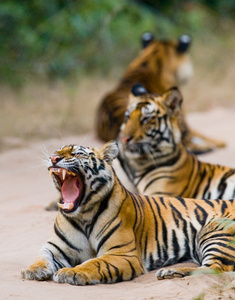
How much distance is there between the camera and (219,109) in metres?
12.4

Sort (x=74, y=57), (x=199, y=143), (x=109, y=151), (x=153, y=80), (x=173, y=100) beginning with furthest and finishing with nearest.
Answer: (x=74, y=57)
(x=153, y=80)
(x=199, y=143)
(x=173, y=100)
(x=109, y=151)

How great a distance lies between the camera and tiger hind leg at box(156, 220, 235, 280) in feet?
14.5

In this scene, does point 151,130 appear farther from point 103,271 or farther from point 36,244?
point 103,271

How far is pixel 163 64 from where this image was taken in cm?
1069

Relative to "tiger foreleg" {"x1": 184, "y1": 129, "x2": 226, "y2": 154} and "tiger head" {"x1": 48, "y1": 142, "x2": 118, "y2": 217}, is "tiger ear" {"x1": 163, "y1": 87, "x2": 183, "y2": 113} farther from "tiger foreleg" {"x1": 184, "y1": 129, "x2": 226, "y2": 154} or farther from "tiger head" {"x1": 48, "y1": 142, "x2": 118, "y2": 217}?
"tiger foreleg" {"x1": 184, "y1": 129, "x2": 226, "y2": 154}

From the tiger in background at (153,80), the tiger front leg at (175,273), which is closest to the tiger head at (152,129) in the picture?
the tiger front leg at (175,273)

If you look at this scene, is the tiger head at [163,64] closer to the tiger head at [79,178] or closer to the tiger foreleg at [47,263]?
the tiger head at [79,178]

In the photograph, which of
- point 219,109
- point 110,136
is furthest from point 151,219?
point 219,109

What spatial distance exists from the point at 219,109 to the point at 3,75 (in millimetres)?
3586

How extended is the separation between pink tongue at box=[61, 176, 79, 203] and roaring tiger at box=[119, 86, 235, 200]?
184 cm

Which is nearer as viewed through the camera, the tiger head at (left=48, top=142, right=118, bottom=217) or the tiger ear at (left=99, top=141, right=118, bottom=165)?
the tiger head at (left=48, top=142, right=118, bottom=217)

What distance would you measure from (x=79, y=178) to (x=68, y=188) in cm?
9

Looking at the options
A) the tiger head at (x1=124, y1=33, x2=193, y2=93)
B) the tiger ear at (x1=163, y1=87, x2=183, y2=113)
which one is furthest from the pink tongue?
the tiger head at (x1=124, y1=33, x2=193, y2=93)

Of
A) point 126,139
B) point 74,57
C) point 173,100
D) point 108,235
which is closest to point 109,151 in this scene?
point 108,235
